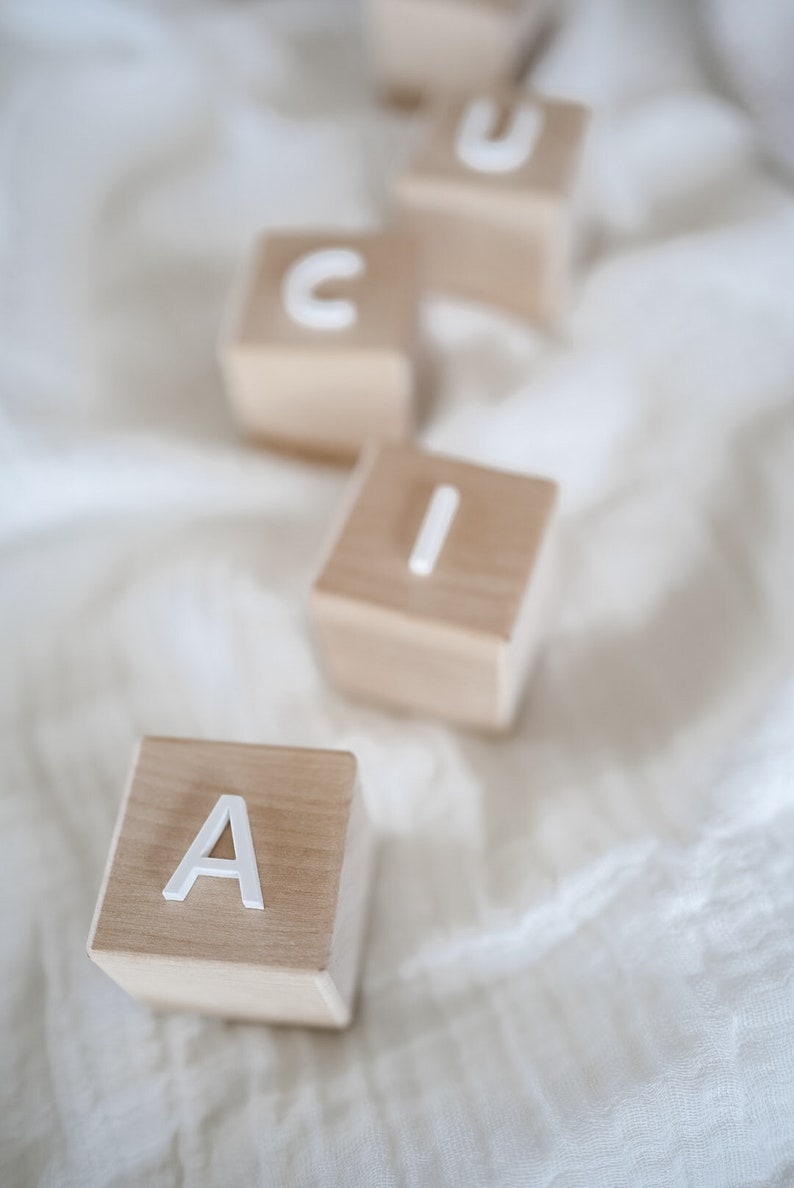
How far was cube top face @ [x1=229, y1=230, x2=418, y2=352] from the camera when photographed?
736 mm

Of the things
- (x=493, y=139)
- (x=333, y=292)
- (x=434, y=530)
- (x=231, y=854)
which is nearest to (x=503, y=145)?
(x=493, y=139)

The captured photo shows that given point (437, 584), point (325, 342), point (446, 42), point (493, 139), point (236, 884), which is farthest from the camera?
point (446, 42)

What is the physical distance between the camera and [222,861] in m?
0.49

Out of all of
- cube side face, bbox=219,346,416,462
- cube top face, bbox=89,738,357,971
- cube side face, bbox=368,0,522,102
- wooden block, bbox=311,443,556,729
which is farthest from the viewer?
cube side face, bbox=368,0,522,102

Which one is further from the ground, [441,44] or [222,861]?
[441,44]

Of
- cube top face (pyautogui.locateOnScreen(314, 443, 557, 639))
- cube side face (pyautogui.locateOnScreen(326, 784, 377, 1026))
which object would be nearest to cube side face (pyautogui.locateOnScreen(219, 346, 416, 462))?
cube top face (pyautogui.locateOnScreen(314, 443, 557, 639))

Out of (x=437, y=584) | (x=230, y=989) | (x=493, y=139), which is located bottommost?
(x=230, y=989)

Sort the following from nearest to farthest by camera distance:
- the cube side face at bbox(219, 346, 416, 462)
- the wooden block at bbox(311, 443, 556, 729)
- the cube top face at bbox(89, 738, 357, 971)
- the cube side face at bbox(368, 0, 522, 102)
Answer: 1. the cube top face at bbox(89, 738, 357, 971)
2. the wooden block at bbox(311, 443, 556, 729)
3. the cube side face at bbox(219, 346, 416, 462)
4. the cube side face at bbox(368, 0, 522, 102)

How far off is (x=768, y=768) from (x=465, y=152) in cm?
54

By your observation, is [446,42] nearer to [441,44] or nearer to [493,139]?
[441,44]

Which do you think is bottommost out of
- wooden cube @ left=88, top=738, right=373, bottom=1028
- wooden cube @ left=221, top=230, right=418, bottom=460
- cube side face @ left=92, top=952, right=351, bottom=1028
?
cube side face @ left=92, top=952, right=351, bottom=1028

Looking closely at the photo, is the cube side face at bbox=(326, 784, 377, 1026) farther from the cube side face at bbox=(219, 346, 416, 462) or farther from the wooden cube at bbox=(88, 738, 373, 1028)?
A: the cube side face at bbox=(219, 346, 416, 462)

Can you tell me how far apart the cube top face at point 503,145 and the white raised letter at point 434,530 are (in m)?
0.30

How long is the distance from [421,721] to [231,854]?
0.63 feet
